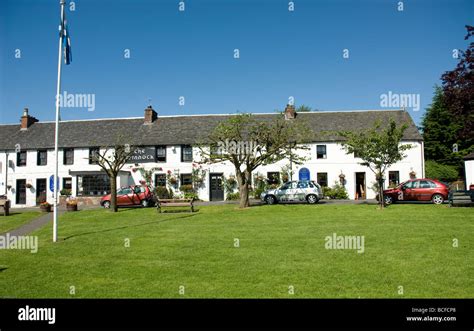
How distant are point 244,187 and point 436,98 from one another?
39.3 m

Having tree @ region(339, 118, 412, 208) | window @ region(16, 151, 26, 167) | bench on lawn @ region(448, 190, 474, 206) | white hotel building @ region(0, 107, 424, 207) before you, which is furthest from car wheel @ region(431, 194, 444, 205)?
window @ region(16, 151, 26, 167)

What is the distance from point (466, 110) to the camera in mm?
18047

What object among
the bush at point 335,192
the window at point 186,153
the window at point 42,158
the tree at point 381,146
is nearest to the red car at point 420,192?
the tree at point 381,146

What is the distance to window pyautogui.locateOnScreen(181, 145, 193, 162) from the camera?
1334 inches

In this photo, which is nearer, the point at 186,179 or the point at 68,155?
the point at 186,179

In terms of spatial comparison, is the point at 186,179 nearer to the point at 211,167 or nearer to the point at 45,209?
the point at 211,167

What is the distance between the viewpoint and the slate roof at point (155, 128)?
34.6m

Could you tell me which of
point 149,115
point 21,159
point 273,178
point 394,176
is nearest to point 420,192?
point 394,176

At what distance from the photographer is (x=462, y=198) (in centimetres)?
1853

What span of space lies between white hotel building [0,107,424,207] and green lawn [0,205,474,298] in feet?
56.3

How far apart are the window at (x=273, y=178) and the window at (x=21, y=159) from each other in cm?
2509

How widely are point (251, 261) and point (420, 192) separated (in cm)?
1727

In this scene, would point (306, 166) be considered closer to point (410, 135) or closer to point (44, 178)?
point (410, 135)
